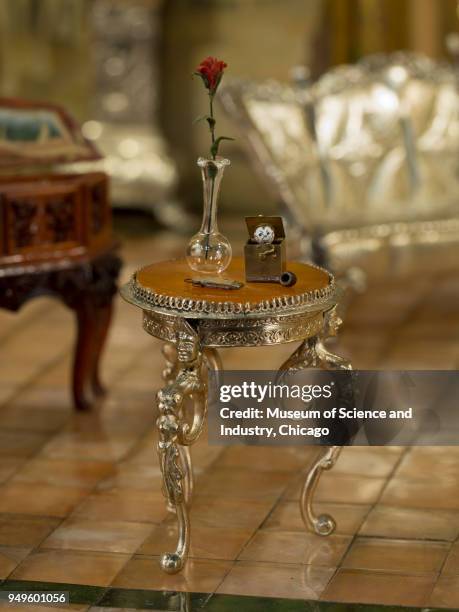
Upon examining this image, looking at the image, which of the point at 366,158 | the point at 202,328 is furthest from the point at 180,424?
the point at 366,158

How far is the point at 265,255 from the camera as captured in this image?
346cm

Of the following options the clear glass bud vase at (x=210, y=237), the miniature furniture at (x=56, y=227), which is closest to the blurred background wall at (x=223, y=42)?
the miniature furniture at (x=56, y=227)

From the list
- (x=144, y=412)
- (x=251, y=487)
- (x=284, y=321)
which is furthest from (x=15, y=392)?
(x=284, y=321)

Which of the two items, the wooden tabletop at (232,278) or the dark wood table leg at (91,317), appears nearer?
the wooden tabletop at (232,278)

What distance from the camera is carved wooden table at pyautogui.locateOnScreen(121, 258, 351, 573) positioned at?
10.8 feet

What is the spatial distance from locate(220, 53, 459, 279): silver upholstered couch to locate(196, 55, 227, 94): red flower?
1915 mm

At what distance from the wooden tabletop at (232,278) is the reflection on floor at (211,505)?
29.9 inches

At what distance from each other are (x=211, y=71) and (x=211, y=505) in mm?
1350

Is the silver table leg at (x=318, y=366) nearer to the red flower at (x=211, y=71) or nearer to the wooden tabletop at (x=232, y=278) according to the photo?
the wooden tabletop at (x=232, y=278)

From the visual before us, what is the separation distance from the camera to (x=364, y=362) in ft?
17.5

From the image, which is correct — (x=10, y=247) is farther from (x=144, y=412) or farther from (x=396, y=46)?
(x=396, y=46)

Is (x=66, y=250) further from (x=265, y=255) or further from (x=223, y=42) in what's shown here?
(x=223, y=42)

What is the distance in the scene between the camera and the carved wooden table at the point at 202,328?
3.28 meters

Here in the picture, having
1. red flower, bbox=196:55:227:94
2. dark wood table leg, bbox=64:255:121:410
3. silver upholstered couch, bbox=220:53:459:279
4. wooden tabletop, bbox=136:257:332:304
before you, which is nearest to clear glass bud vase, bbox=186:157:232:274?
wooden tabletop, bbox=136:257:332:304
